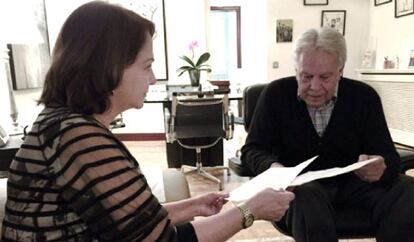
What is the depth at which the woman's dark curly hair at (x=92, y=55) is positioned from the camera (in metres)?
0.70

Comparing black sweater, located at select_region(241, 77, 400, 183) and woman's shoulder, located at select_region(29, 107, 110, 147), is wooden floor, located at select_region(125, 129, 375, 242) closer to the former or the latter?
black sweater, located at select_region(241, 77, 400, 183)

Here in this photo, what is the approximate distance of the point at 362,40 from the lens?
478cm

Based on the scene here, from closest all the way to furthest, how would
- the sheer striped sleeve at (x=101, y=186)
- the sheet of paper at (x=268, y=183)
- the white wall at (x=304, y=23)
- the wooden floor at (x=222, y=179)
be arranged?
the sheer striped sleeve at (x=101, y=186)
the sheet of paper at (x=268, y=183)
the wooden floor at (x=222, y=179)
the white wall at (x=304, y=23)

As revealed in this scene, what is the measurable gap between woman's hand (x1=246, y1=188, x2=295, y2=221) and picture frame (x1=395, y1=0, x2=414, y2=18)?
3.70 metres

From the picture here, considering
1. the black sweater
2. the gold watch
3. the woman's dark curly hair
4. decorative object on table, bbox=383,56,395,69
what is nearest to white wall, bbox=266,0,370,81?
decorative object on table, bbox=383,56,395,69

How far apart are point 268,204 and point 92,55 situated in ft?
1.82

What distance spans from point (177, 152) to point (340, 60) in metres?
2.31

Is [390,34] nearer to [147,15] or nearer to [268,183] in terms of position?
[147,15]

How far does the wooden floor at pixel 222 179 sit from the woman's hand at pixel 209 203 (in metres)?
1.08

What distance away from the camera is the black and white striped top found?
0.66m

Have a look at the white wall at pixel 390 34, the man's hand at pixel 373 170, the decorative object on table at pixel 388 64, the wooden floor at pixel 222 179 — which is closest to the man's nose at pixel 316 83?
the man's hand at pixel 373 170

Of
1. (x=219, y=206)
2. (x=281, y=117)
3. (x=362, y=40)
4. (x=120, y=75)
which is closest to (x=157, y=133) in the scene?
(x=362, y=40)

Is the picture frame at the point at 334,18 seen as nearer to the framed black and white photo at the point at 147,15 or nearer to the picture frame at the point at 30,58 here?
the framed black and white photo at the point at 147,15

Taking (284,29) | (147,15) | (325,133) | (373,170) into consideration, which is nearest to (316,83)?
(325,133)
